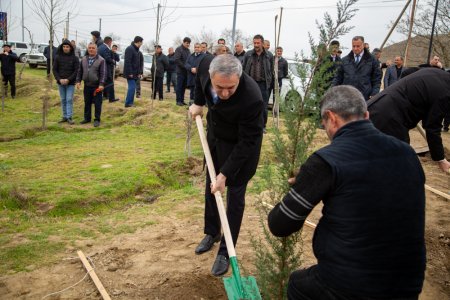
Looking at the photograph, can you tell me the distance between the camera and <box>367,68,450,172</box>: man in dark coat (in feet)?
11.3

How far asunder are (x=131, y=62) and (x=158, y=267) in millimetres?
8177

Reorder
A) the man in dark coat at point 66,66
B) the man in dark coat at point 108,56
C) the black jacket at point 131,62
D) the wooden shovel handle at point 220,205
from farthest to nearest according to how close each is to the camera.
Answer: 1. the man in dark coat at point 108,56
2. the black jacket at point 131,62
3. the man in dark coat at point 66,66
4. the wooden shovel handle at point 220,205

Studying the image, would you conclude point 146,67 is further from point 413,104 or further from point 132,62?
point 413,104

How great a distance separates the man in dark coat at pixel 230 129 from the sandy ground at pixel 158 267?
0.25 m

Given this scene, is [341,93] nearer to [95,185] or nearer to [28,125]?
[95,185]

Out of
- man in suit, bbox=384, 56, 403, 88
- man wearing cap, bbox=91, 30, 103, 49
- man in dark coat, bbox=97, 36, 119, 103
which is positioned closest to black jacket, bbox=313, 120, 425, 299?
man in suit, bbox=384, 56, 403, 88

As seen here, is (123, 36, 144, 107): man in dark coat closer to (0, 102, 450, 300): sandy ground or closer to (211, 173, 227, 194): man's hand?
(0, 102, 450, 300): sandy ground

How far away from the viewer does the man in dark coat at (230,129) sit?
2891mm

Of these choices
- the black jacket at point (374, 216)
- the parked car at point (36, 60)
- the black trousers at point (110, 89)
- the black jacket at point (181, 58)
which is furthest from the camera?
the parked car at point (36, 60)

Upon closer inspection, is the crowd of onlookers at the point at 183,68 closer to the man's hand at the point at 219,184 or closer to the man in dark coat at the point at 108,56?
the man in dark coat at the point at 108,56

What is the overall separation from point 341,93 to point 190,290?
216 cm

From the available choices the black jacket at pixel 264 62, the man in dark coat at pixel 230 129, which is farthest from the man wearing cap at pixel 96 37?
the man in dark coat at pixel 230 129

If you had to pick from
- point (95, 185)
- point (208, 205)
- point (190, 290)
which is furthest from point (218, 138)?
point (95, 185)

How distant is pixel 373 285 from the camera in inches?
68.7
